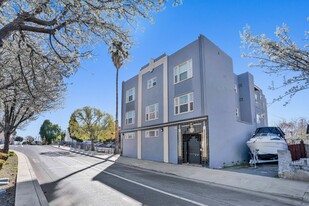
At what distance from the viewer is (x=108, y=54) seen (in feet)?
25.1

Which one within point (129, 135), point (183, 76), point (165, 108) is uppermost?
point (183, 76)

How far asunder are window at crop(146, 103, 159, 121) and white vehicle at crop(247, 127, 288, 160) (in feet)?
29.4

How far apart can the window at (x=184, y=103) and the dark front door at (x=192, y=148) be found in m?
2.21

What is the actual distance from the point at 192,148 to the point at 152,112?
21.5ft

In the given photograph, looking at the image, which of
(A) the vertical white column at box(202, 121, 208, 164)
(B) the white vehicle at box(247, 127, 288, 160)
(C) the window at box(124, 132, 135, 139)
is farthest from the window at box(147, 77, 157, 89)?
(B) the white vehicle at box(247, 127, 288, 160)

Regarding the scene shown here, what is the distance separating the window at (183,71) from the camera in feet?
59.9

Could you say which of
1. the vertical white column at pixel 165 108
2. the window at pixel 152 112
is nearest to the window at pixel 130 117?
the window at pixel 152 112

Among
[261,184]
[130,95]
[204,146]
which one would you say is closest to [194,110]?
[204,146]

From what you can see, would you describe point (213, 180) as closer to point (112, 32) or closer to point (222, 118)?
point (222, 118)

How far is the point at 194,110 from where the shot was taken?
56.1ft

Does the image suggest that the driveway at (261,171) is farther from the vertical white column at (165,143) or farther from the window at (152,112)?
the window at (152,112)

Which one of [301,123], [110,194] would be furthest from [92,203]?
[301,123]

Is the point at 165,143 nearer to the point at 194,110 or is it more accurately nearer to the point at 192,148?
the point at 192,148

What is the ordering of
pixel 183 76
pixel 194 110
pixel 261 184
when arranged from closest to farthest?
pixel 261 184, pixel 194 110, pixel 183 76
